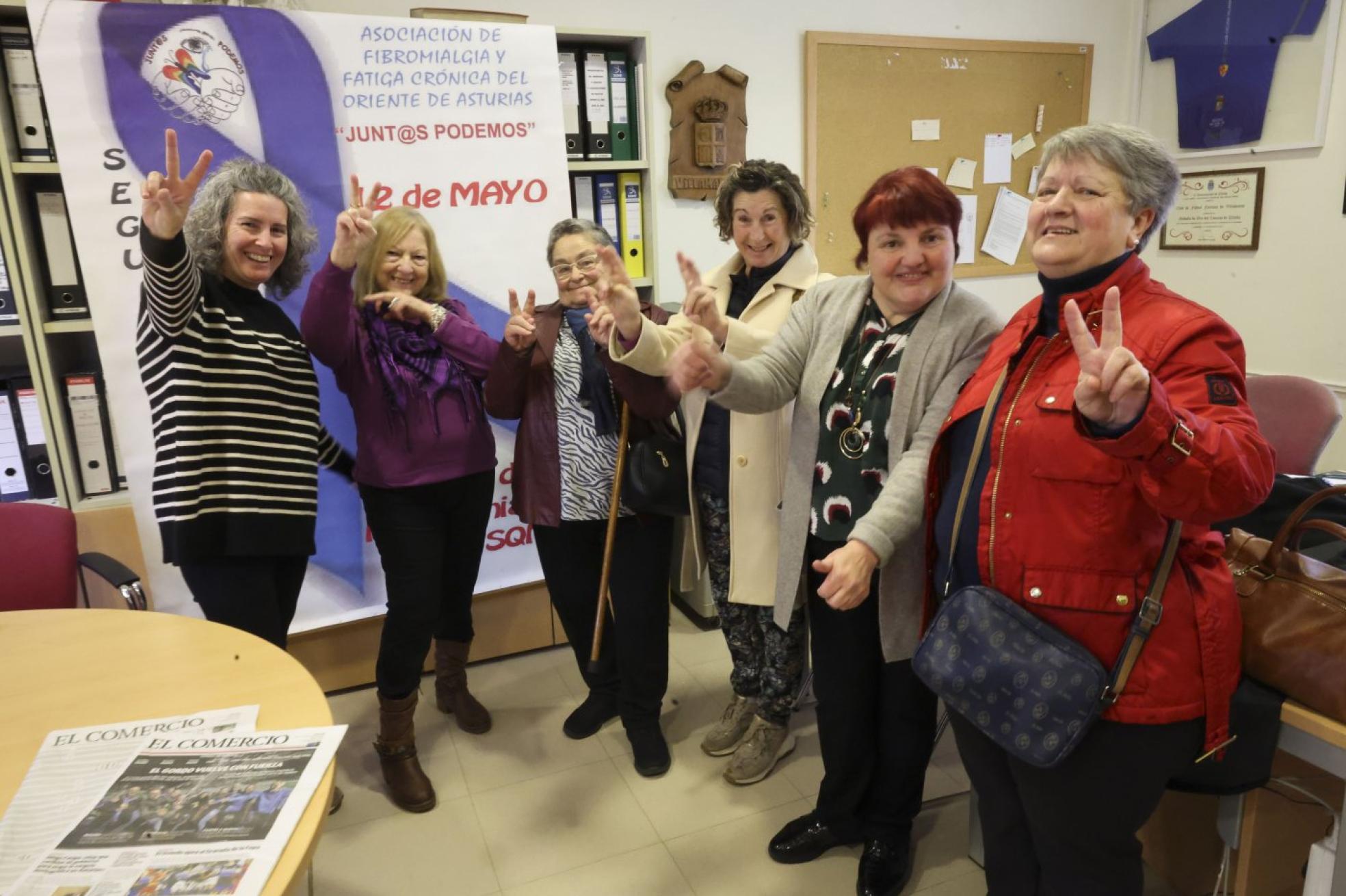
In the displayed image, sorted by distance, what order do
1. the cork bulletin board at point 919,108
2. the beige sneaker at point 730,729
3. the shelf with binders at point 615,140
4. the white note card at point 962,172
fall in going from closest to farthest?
1. the beige sneaker at point 730,729
2. the shelf with binders at point 615,140
3. the cork bulletin board at point 919,108
4. the white note card at point 962,172

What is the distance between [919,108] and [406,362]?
2.64m

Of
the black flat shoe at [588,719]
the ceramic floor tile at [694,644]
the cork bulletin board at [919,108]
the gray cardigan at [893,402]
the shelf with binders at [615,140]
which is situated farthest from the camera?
the cork bulletin board at [919,108]

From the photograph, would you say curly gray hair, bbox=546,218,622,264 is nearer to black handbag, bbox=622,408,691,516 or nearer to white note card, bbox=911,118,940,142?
black handbag, bbox=622,408,691,516

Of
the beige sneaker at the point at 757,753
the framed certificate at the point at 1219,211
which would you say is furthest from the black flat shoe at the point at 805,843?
the framed certificate at the point at 1219,211

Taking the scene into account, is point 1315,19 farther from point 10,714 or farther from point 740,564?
point 10,714

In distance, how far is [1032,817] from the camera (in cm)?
122

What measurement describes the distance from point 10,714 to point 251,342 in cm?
83

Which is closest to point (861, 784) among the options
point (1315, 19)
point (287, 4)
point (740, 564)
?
point (740, 564)

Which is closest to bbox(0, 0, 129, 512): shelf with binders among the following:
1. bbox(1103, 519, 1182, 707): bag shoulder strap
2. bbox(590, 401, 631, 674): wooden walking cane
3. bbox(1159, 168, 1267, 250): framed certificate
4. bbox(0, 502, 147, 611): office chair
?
bbox(0, 502, 147, 611): office chair

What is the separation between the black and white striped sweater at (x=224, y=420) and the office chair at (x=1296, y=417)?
231 cm

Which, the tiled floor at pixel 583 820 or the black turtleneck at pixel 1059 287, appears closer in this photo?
the black turtleneck at pixel 1059 287

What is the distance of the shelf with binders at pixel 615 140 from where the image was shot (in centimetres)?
263

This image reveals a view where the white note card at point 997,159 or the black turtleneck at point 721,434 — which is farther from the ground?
the white note card at point 997,159

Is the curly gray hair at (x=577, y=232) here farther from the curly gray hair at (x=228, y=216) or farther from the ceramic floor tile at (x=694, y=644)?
the ceramic floor tile at (x=694, y=644)
